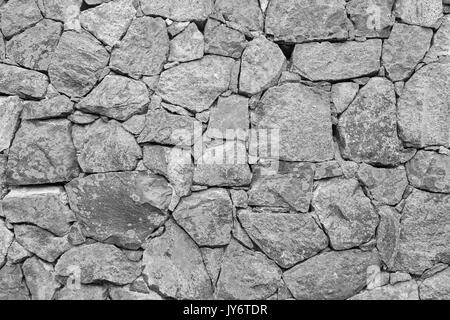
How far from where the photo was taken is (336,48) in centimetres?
246

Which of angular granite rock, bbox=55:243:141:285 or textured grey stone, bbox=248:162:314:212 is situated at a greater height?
textured grey stone, bbox=248:162:314:212

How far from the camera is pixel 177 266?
2.52 meters

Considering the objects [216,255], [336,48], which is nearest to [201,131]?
[216,255]

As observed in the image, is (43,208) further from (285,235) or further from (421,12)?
(421,12)

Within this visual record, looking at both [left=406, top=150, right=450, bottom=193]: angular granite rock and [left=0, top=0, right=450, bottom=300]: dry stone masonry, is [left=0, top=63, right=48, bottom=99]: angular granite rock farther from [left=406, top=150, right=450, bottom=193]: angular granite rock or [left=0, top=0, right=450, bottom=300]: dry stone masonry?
[left=406, top=150, right=450, bottom=193]: angular granite rock

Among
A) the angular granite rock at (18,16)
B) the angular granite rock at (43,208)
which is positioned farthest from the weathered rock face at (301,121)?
the angular granite rock at (18,16)

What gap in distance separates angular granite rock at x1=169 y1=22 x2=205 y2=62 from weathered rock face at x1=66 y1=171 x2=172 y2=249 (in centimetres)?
71

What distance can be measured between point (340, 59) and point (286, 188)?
78cm

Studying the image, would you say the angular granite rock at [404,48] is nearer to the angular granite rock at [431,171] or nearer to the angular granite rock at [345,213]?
the angular granite rock at [431,171]

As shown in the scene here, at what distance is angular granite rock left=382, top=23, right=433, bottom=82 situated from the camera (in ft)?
8.04

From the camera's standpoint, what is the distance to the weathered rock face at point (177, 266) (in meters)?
2.52

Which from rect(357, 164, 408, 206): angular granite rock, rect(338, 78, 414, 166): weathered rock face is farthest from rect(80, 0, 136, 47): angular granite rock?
rect(357, 164, 408, 206): angular granite rock

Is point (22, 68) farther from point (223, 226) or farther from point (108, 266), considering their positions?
point (223, 226)

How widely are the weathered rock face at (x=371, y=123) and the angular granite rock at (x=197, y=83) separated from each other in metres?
0.72
